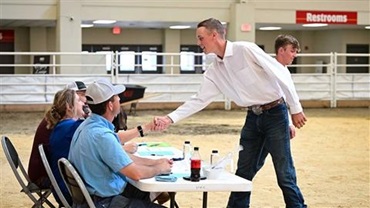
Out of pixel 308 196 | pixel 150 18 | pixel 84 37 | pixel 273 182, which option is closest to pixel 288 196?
pixel 308 196

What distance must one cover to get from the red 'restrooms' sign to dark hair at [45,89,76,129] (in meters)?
15.9

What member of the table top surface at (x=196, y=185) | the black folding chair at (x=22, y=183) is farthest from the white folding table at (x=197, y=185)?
the black folding chair at (x=22, y=183)

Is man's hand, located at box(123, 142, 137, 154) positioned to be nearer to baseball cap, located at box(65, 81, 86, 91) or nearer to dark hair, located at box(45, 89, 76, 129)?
dark hair, located at box(45, 89, 76, 129)

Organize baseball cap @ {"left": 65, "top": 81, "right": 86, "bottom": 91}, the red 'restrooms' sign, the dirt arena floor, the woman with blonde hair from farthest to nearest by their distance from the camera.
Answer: the red 'restrooms' sign → the dirt arena floor → baseball cap @ {"left": 65, "top": 81, "right": 86, "bottom": 91} → the woman with blonde hair

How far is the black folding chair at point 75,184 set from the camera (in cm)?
329

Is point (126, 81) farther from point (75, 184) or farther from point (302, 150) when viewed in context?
point (75, 184)

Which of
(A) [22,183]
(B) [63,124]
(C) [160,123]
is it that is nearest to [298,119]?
(C) [160,123]

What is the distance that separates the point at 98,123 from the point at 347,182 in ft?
14.3

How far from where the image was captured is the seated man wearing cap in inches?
133

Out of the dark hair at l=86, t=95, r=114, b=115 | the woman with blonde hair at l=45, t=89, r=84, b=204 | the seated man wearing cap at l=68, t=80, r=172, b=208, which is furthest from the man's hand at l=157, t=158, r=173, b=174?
the woman with blonde hair at l=45, t=89, r=84, b=204

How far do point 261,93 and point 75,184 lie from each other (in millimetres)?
1511

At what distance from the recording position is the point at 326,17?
1998cm

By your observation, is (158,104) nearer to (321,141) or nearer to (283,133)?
(321,141)

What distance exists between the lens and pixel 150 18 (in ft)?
61.2
